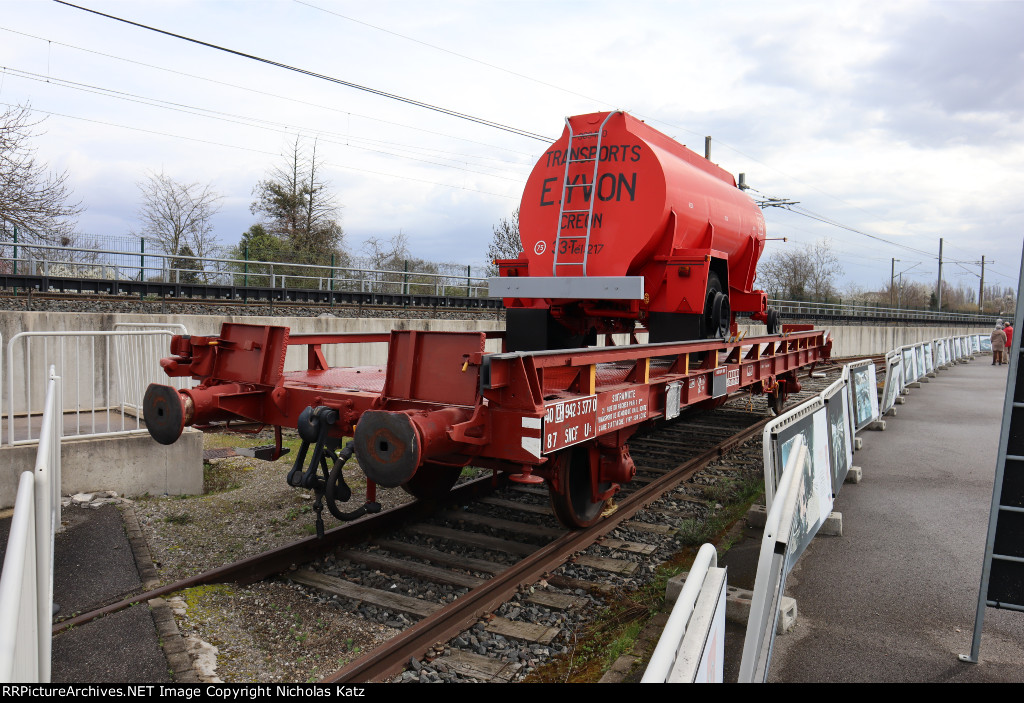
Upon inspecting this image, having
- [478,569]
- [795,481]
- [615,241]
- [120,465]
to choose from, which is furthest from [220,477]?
[795,481]

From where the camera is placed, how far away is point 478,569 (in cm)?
488

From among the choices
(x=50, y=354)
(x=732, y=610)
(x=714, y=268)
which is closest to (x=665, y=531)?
(x=732, y=610)

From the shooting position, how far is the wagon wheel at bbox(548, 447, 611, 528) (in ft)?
16.4

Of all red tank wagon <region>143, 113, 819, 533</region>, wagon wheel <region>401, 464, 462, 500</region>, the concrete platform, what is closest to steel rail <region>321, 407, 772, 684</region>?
red tank wagon <region>143, 113, 819, 533</region>

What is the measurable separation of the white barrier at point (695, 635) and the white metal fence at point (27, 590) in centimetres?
133

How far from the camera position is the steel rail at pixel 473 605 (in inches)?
134

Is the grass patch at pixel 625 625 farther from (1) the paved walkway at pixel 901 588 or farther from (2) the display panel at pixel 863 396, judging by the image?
(2) the display panel at pixel 863 396

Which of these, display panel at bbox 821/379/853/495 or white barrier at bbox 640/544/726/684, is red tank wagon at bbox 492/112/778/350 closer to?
display panel at bbox 821/379/853/495

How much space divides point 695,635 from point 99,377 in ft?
31.7

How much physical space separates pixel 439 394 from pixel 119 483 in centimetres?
391

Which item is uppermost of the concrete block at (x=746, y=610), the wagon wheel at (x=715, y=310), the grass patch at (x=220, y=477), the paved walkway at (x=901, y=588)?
the wagon wheel at (x=715, y=310)

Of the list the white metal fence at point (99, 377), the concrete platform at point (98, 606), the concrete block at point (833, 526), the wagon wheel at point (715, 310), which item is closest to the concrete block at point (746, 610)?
the concrete block at point (833, 526)

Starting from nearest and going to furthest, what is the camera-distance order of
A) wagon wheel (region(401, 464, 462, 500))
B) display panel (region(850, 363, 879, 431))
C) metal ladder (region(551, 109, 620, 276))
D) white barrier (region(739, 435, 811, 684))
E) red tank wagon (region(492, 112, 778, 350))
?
white barrier (region(739, 435, 811, 684)) → wagon wheel (region(401, 464, 462, 500)) → red tank wagon (region(492, 112, 778, 350)) → metal ladder (region(551, 109, 620, 276)) → display panel (region(850, 363, 879, 431))

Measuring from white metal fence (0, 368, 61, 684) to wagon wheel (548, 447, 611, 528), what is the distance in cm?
326
